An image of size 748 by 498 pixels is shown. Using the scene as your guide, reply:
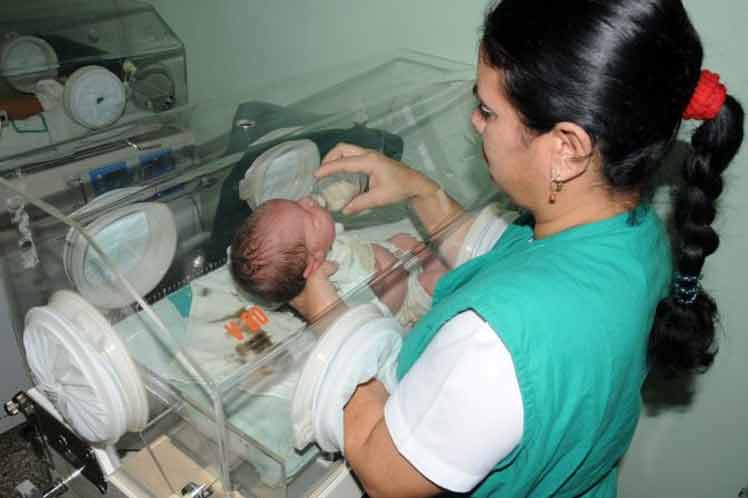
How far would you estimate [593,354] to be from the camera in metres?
0.74

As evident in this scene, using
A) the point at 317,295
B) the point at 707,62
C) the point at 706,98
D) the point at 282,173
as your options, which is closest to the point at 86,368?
the point at 317,295

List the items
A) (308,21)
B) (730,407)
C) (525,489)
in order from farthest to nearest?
(308,21) < (730,407) < (525,489)

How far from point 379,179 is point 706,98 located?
2.24 feet

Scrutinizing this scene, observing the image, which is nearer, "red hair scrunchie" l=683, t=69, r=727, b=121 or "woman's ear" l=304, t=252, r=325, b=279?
"red hair scrunchie" l=683, t=69, r=727, b=121

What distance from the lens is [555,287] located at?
724 mm

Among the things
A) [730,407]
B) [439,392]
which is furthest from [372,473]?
[730,407]

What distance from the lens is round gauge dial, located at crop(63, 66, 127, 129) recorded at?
177cm

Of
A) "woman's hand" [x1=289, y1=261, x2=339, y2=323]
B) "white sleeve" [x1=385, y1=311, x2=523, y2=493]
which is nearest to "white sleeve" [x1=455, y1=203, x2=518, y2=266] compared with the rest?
"woman's hand" [x1=289, y1=261, x2=339, y2=323]

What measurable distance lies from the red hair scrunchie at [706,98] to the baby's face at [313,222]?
2.36 ft

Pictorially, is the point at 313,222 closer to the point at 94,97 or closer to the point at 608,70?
the point at 608,70

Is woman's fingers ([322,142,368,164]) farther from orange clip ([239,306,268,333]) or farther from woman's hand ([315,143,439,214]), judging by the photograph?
orange clip ([239,306,268,333])

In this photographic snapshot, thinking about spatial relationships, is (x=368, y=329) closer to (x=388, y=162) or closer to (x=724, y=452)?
(x=388, y=162)

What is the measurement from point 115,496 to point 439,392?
61cm

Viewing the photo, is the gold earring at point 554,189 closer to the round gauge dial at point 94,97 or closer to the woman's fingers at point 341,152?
the woman's fingers at point 341,152
